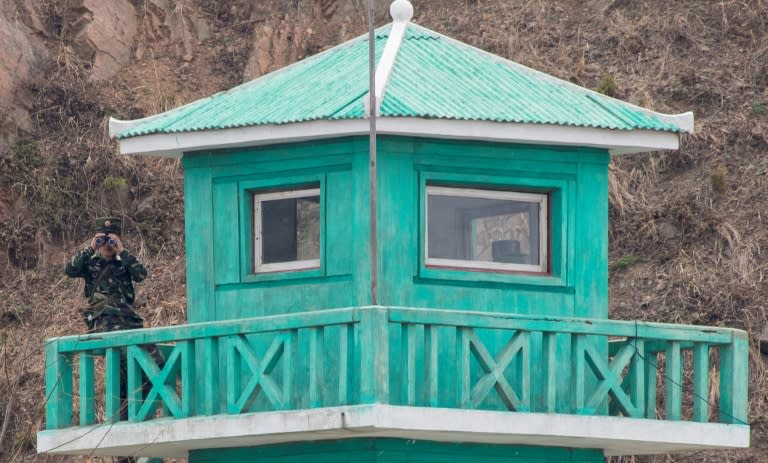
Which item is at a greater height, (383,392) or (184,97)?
(184,97)

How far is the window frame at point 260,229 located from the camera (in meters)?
20.6

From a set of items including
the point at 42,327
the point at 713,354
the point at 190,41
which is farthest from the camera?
the point at 190,41

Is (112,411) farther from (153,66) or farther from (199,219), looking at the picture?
(153,66)

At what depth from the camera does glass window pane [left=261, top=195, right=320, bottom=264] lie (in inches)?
815

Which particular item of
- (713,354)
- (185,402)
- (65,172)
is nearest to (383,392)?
(185,402)

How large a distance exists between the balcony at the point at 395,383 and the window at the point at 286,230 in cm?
78

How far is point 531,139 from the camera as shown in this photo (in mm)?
20656

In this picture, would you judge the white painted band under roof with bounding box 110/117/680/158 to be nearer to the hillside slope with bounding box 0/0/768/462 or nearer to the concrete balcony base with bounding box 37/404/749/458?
the concrete balcony base with bounding box 37/404/749/458

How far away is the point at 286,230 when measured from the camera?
68.3ft

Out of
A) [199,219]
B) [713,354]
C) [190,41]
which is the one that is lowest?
[713,354]

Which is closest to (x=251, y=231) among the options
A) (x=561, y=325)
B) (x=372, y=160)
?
(x=372, y=160)

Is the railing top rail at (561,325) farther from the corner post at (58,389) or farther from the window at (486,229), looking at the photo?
the corner post at (58,389)

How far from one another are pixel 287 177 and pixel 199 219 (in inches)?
37.2

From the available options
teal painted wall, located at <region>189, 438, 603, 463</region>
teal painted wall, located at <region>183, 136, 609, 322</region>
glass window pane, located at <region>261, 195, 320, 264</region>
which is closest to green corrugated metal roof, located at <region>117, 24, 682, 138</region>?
teal painted wall, located at <region>183, 136, 609, 322</region>
